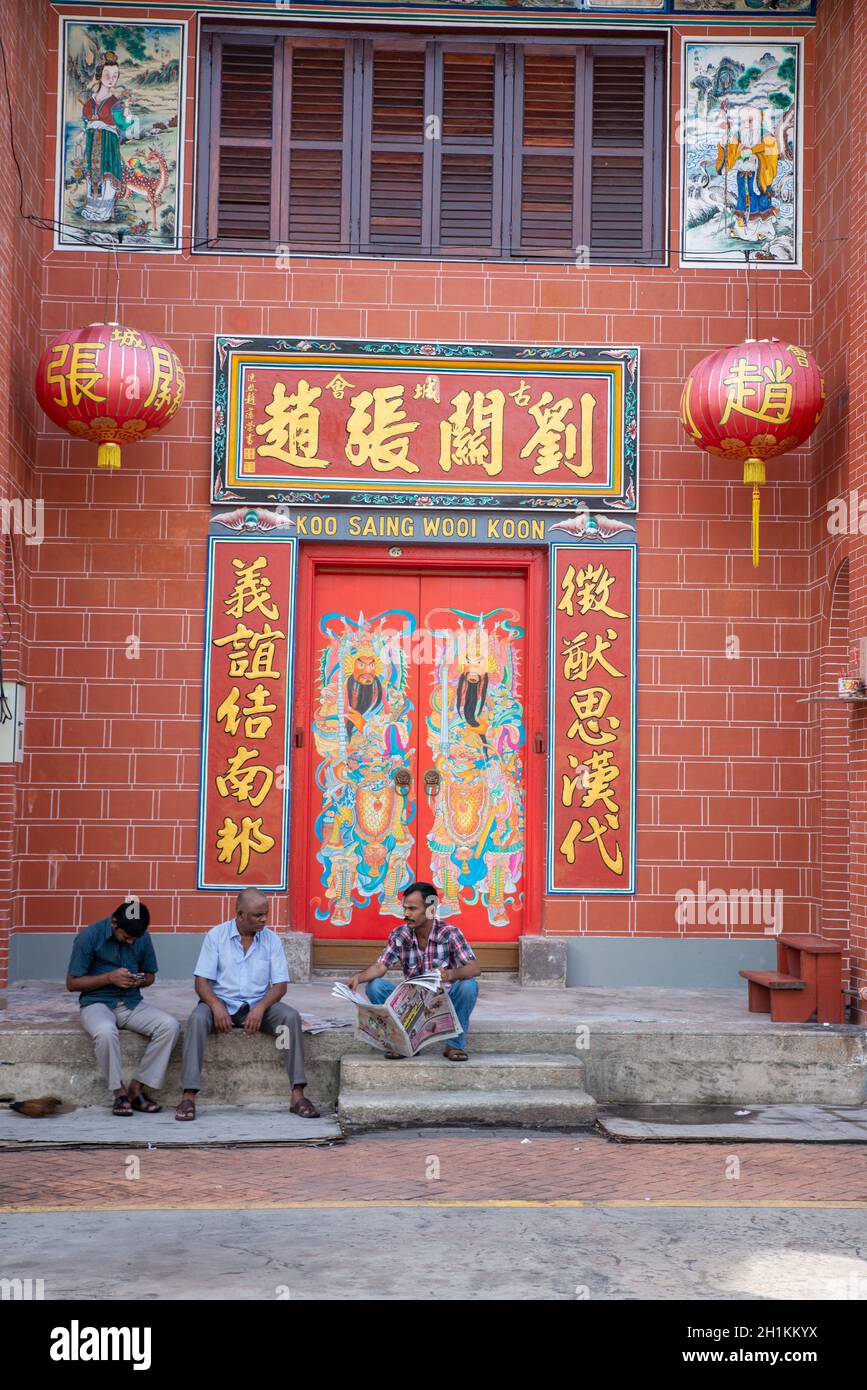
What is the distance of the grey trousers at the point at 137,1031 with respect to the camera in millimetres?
7961

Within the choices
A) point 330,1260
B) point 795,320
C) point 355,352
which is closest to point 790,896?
point 795,320

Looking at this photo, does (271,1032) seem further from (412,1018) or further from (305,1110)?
(412,1018)

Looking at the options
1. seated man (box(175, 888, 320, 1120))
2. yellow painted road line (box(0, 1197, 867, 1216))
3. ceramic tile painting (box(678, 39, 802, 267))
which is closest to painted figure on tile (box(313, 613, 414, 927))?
seated man (box(175, 888, 320, 1120))

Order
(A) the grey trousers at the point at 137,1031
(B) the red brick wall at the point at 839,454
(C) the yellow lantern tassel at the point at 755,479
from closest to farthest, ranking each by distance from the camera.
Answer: (A) the grey trousers at the point at 137,1031 < (B) the red brick wall at the point at 839,454 < (C) the yellow lantern tassel at the point at 755,479

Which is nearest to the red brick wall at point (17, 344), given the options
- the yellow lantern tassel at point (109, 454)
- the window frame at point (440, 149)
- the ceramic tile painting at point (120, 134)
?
the ceramic tile painting at point (120, 134)

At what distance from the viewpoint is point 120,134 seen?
33.8 feet

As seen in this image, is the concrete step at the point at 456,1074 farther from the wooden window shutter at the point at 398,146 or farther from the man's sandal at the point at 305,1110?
the wooden window shutter at the point at 398,146

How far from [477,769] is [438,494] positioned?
6.40 feet

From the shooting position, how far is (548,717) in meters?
10.3

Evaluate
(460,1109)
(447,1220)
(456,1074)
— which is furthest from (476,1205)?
(456,1074)

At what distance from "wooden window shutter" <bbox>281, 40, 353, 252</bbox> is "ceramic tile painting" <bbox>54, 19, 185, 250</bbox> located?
2.56 feet

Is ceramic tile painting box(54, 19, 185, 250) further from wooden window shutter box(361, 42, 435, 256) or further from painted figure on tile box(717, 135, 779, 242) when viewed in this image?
painted figure on tile box(717, 135, 779, 242)

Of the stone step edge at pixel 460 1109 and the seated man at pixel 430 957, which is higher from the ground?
the seated man at pixel 430 957

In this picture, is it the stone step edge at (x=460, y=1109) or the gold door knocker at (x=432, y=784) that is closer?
the stone step edge at (x=460, y=1109)
